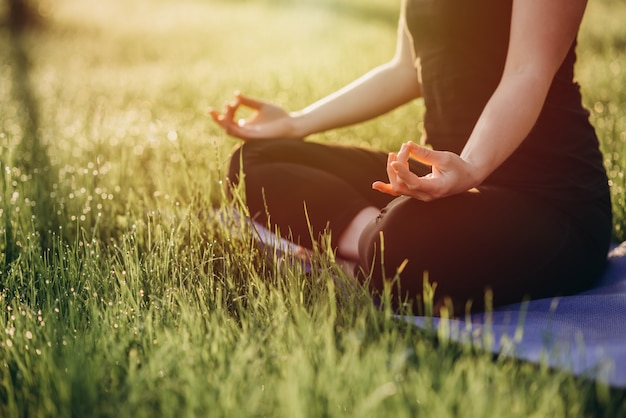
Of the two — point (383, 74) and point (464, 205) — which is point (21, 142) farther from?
point (464, 205)

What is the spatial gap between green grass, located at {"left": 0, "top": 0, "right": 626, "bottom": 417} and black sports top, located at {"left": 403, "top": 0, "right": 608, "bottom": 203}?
61cm

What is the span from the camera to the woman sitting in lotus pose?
1.84 meters

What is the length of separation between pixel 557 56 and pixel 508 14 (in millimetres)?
250

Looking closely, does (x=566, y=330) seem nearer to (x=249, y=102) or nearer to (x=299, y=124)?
(x=299, y=124)

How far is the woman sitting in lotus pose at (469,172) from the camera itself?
6.03ft

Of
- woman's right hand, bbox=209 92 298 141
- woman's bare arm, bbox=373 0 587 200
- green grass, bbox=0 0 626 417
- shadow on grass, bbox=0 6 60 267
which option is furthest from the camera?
woman's right hand, bbox=209 92 298 141

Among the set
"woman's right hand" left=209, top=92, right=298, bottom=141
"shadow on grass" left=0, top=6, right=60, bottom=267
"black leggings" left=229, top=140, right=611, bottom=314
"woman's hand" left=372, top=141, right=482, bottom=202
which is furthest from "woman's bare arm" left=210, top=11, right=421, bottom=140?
"woman's hand" left=372, top=141, right=482, bottom=202

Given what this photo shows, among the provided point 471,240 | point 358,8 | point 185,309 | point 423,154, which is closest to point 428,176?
point 423,154

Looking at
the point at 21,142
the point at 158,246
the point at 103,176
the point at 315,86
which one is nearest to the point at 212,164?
the point at 103,176

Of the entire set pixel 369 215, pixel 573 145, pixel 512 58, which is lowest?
pixel 369 215

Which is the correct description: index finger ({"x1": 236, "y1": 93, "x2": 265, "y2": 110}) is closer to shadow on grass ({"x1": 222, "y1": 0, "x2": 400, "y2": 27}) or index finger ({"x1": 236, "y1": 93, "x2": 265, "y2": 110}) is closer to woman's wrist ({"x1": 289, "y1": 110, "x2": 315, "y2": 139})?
woman's wrist ({"x1": 289, "y1": 110, "x2": 315, "y2": 139})

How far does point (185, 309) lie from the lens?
65.1 inches

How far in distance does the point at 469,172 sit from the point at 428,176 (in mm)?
114

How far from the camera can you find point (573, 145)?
81.5 inches
